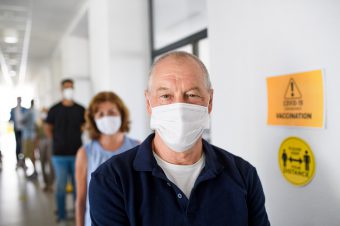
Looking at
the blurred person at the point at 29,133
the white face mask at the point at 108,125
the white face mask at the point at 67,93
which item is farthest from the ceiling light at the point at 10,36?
the white face mask at the point at 108,125

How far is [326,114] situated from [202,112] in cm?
51

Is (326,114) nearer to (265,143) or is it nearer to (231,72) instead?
(265,143)

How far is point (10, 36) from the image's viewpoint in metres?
5.98

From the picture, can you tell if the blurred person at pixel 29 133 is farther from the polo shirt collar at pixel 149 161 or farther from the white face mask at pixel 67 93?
the polo shirt collar at pixel 149 161

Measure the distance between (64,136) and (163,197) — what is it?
2.82m

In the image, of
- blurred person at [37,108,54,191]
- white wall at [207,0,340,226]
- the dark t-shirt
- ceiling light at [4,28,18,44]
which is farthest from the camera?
ceiling light at [4,28,18,44]

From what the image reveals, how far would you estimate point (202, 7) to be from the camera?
263 centimetres

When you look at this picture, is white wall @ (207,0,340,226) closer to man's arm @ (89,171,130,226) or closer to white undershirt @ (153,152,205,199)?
white undershirt @ (153,152,205,199)

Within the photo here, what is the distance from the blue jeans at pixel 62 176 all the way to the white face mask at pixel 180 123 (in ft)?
8.64

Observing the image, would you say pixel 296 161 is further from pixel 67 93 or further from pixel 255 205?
pixel 67 93

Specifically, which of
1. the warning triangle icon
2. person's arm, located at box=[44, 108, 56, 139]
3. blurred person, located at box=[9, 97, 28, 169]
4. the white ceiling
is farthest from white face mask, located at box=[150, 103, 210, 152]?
blurred person, located at box=[9, 97, 28, 169]

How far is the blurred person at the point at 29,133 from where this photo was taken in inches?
243

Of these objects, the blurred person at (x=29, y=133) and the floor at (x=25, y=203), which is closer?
the floor at (x=25, y=203)

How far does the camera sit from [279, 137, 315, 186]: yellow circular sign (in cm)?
127
